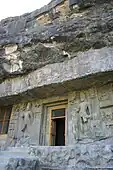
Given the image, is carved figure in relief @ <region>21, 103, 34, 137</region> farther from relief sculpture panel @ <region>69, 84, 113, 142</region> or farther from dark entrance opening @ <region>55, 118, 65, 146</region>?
dark entrance opening @ <region>55, 118, 65, 146</region>

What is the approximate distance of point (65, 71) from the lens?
203 inches

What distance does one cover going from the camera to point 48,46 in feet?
17.2

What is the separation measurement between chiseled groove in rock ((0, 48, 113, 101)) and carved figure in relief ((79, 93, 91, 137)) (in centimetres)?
88

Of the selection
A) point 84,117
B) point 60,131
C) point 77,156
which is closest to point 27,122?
point 84,117

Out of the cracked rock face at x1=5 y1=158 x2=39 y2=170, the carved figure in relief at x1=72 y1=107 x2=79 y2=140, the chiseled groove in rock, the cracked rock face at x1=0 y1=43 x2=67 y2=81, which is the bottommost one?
the cracked rock face at x1=5 y1=158 x2=39 y2=170

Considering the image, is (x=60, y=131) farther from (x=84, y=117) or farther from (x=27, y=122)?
(x=84, y=117)

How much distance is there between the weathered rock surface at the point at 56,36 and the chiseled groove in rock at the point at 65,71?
0.58ft

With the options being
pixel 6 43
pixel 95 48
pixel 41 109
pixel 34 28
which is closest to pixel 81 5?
pixel 95 48

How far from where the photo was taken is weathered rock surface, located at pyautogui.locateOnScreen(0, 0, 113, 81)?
4.74 metres

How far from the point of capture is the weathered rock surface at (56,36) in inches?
187

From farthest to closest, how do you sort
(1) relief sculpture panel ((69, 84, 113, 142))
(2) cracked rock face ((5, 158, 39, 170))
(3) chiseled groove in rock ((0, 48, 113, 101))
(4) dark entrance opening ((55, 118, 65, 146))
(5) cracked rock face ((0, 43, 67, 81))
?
(4) dark entrance opening ((55, 118, 65, 146)) < (5) cracked rock face ((0, 43, 67, 81)) < (1) relief sculpture panel ((69, 84, 113, 142)) < (3) chiseled groove in rock ((0, 48, 113, 101)) < (2) cracked rock face ((5, 158, 39, 170))

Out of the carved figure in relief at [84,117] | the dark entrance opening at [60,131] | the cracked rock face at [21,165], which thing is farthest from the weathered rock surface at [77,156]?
the dark entrance opening at [60,131]

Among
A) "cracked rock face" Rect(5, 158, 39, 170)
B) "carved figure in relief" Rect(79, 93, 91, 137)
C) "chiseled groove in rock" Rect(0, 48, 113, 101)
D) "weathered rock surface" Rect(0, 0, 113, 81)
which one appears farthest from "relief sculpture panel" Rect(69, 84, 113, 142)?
"cracked rock face" Rect(5, 158, 39, 170)

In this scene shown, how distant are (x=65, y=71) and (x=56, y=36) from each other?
0.96 meters
